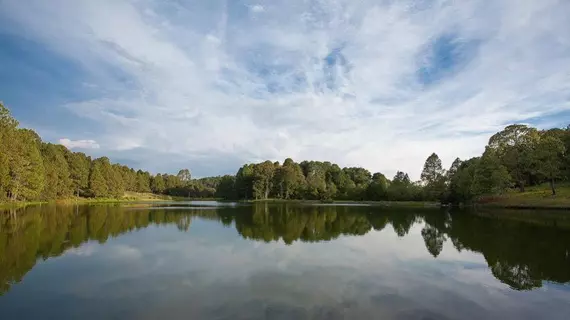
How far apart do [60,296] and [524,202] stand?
70.4 meters

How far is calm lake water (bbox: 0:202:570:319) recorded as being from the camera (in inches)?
378

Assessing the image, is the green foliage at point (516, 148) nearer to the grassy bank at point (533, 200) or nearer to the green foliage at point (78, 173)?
the grassy bank at point (533, 200)

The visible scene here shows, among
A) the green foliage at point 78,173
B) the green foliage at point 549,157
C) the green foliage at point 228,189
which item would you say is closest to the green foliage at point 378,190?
the green foliage at point 549,157

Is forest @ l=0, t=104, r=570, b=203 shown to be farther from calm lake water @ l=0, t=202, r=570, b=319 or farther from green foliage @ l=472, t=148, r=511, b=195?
calm lake water @ l=0, t=202, r=570, b=319

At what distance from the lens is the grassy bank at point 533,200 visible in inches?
2193

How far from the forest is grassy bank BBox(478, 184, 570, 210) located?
5.33ft

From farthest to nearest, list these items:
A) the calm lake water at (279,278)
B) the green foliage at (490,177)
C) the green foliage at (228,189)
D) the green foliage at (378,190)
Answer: the green foliage at (228,189) < the green foliage at (378,190) < the green foliage at (490,177) < the calm lake water at (279,278)

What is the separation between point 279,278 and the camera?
42.7 feet

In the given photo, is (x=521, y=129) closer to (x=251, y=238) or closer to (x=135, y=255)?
(x=251, y=238)

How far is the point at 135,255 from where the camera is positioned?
17719 mm

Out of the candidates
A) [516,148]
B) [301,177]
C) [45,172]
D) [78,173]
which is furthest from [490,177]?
[78,173]

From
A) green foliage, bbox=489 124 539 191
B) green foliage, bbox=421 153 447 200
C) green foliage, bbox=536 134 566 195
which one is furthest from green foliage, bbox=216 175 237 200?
green foliage, bbox=536 134 566 195

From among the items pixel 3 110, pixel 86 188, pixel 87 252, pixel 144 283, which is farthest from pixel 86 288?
pixel 86 188

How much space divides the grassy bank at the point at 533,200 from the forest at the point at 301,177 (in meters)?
1.62
